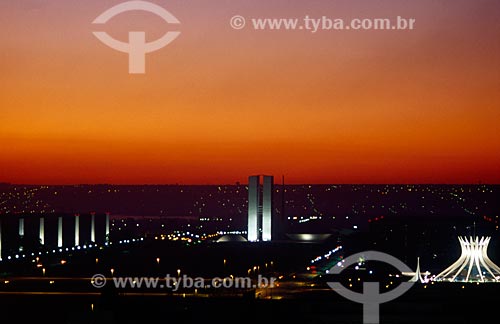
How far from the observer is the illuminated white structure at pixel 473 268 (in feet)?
142

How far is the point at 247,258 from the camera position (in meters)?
64.6

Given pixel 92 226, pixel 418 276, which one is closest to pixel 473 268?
pixel 418 276

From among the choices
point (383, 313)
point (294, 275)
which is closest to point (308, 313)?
point (383, 313)

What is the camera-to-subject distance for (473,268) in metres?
43.8

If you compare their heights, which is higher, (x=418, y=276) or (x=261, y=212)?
(x=261, y=212)

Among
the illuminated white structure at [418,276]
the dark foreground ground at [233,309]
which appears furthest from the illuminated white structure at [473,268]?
the dark foreground ground at [233,309]

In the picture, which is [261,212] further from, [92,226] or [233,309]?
[233,309]

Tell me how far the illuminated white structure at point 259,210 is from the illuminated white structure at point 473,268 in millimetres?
37194

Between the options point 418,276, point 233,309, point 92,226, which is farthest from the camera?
point 92,226

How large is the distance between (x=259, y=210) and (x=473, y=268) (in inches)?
1590

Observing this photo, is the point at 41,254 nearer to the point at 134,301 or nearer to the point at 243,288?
the point at 243,288

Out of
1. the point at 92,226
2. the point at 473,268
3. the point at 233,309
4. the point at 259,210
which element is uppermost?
the point at 259,210

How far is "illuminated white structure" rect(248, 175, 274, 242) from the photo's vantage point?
8131 cm

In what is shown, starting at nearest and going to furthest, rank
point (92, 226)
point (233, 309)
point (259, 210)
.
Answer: point (233, 309) < point (92, 226) < point (259, 210)
